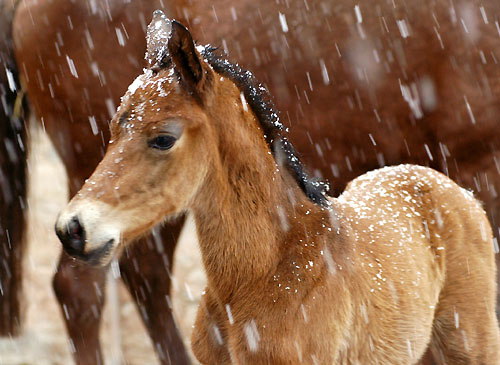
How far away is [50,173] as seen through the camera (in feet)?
24.0

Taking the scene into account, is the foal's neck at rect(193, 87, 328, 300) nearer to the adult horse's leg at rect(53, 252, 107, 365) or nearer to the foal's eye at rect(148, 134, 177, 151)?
the foal's eye at rect(148, 134, 177, 151)

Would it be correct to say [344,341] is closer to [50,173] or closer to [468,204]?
[468,204]

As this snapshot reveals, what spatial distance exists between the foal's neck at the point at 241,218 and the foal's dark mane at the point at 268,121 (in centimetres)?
10

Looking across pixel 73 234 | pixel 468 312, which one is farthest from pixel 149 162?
pixel 468 312

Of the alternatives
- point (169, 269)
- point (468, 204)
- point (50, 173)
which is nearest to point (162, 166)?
point (468, 204)

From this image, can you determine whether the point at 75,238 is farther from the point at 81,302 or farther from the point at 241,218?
the point at 81,302

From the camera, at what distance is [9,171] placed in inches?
156

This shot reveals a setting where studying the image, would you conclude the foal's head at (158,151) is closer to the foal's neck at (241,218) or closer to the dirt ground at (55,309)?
the foal's neck at (241,218)

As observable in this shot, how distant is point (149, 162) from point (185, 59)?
371mm

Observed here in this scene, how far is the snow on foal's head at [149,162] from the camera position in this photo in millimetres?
2047

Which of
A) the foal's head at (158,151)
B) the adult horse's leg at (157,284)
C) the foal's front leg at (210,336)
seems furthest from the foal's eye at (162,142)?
the adult horse's leg at (157,284)

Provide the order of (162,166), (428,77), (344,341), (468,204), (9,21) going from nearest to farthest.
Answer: (162,166) < (344,341) < (468,204) < (428,77) < (9,21)

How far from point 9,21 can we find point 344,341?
2.83m

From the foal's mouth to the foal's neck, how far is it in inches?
16.1
